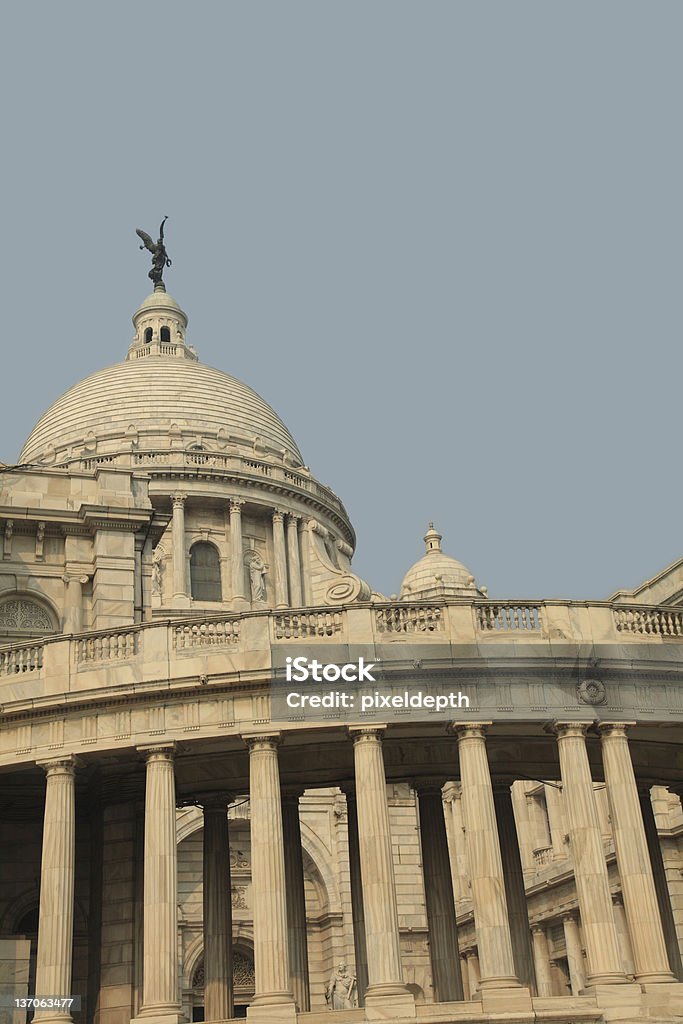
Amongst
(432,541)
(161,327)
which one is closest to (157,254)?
(161,327)

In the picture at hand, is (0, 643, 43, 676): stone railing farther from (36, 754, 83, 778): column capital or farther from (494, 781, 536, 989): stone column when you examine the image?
(494, 781, 536, 989): stone column

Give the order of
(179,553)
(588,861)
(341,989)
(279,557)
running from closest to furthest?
(588,861) < (341,989) < (179,553) < (279,557)

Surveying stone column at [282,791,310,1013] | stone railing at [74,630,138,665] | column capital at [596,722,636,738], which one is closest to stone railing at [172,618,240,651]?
stone railing at [74,630,138,665]

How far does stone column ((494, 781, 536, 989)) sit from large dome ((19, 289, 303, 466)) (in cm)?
4352

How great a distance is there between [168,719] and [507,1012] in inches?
408

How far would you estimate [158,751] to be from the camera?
104 ft

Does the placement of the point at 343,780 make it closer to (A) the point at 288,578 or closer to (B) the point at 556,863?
(B) the point at 556,863

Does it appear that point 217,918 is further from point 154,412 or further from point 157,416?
point 154,412

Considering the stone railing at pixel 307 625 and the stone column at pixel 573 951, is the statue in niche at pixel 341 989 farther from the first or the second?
the stone railing at pixel 307 625

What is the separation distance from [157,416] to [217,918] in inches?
1923

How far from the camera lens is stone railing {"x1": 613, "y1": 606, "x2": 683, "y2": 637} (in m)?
34.0

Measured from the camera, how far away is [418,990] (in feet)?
195

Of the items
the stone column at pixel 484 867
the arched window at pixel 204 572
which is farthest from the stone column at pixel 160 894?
the arched window at pixel 204 572

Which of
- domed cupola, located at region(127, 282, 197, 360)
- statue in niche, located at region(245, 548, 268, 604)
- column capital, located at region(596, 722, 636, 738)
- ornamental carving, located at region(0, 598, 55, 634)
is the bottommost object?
column capital, located at region(596, 722, 636, 738)
